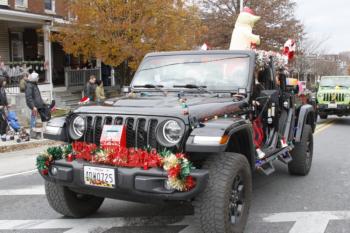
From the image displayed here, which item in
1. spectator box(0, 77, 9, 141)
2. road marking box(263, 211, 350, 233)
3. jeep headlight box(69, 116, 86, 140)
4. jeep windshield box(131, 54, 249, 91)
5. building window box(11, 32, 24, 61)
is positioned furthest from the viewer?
building window box(11, 32, 24, 61)

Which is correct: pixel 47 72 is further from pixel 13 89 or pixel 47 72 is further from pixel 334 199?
pixel 334 199

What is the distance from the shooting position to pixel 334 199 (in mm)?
6055

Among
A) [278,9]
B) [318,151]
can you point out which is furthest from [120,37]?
[278,9]

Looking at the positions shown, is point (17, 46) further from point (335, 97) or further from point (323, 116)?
point (335, 97)

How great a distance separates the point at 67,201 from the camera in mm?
5004

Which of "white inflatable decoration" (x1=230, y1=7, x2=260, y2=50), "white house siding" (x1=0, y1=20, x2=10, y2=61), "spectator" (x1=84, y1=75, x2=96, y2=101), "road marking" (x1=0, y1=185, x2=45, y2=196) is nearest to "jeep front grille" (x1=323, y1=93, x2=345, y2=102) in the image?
"spectator" (x1=84, y1=75, x2=96, y2=101)

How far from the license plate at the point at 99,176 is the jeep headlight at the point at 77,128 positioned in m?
0.48

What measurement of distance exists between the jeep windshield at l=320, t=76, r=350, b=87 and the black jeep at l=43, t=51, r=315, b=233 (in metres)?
11.5

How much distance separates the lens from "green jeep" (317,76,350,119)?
1647 cm

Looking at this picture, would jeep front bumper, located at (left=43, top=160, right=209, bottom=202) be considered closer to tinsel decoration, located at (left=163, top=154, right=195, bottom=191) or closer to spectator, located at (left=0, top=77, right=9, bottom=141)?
tinsel decoration, located at (left=163, top=154, right=195, bottom=191)

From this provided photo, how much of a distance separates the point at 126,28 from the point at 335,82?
807 centimetres

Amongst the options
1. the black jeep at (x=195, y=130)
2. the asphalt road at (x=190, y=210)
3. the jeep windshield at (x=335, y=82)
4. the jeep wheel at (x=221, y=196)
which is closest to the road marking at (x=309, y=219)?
the asphalt road at (x=190, y=210)

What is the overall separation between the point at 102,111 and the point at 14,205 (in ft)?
7.12

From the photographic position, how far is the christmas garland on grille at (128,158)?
394cm
